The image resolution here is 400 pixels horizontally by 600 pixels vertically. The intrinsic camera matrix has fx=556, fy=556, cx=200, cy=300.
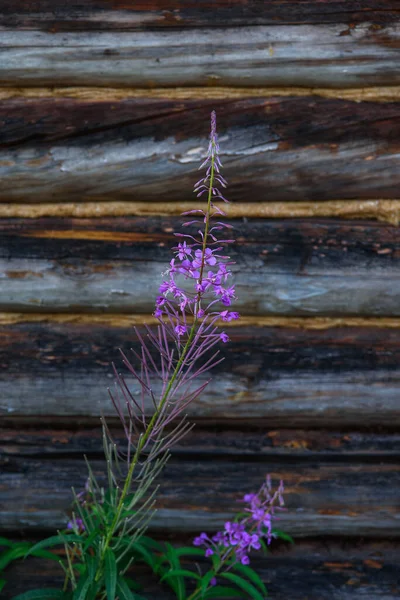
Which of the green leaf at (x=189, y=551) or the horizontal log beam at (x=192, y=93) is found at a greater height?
the horizontal log beam at (x=192, y=93)

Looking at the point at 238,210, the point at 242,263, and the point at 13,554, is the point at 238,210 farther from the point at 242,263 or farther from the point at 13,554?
the point at 13,554

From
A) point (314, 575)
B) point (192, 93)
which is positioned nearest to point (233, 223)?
point (192, 93)

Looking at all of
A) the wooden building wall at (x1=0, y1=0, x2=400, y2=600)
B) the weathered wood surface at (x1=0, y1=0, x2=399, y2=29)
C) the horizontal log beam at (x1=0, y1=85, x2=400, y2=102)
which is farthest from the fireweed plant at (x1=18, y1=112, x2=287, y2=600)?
the weathered wood surface at (x1=0, y1=0, x2=399, y2=29)

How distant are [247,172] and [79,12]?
89cm

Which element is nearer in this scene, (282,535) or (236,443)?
(282,535)

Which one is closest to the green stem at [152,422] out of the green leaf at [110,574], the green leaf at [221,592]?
the green leaf at [110,574]

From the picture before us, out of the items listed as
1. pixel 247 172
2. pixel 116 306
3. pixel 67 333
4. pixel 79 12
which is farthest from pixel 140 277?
pixel 79 12

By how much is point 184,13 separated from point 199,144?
0.51 m

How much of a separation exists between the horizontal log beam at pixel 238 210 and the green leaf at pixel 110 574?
1.22 metres

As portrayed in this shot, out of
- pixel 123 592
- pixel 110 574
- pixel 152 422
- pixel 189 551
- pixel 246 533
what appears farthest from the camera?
pixel 189 551

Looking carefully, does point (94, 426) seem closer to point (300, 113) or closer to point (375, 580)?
point (375, 580)

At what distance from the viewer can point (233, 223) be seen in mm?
2145

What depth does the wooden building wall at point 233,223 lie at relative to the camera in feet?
7.00

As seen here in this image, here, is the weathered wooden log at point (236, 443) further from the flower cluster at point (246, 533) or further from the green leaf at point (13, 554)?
the green leaf at point (13, 554)
